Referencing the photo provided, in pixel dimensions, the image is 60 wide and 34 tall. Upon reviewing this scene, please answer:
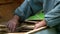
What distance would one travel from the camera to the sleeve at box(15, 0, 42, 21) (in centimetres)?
120

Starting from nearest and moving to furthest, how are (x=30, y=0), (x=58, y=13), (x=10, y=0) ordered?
(x=58, y=13) < (x=30, y=0) < (x=10, y=0)

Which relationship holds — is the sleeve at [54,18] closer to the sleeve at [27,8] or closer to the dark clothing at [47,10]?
the dark clothing at [47,10]

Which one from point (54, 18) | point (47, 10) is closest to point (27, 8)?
point (47, 10)

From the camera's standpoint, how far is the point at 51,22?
0.98m

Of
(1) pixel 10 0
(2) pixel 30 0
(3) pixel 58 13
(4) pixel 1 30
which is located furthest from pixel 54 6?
(1) pixel 10 0

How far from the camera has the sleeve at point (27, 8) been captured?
3.95 ft

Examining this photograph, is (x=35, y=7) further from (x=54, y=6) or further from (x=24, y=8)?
(x=54, y=6)

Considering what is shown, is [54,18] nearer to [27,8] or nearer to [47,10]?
[47,10]

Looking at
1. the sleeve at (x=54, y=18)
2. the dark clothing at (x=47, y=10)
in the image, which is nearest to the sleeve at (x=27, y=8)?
the dark clothing at (x=47, y=10)

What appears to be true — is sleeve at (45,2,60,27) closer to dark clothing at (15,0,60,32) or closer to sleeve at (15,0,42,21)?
→ dark clothing at (15,0,60,32)

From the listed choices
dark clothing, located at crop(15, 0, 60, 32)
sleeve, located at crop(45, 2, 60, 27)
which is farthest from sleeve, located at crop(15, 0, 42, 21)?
sleeve, located at crop(45, 2, 60, 27)

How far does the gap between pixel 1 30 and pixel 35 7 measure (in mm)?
314

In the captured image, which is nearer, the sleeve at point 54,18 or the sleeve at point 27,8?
the sleeve at point 54,18

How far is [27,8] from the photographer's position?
4.02ft
